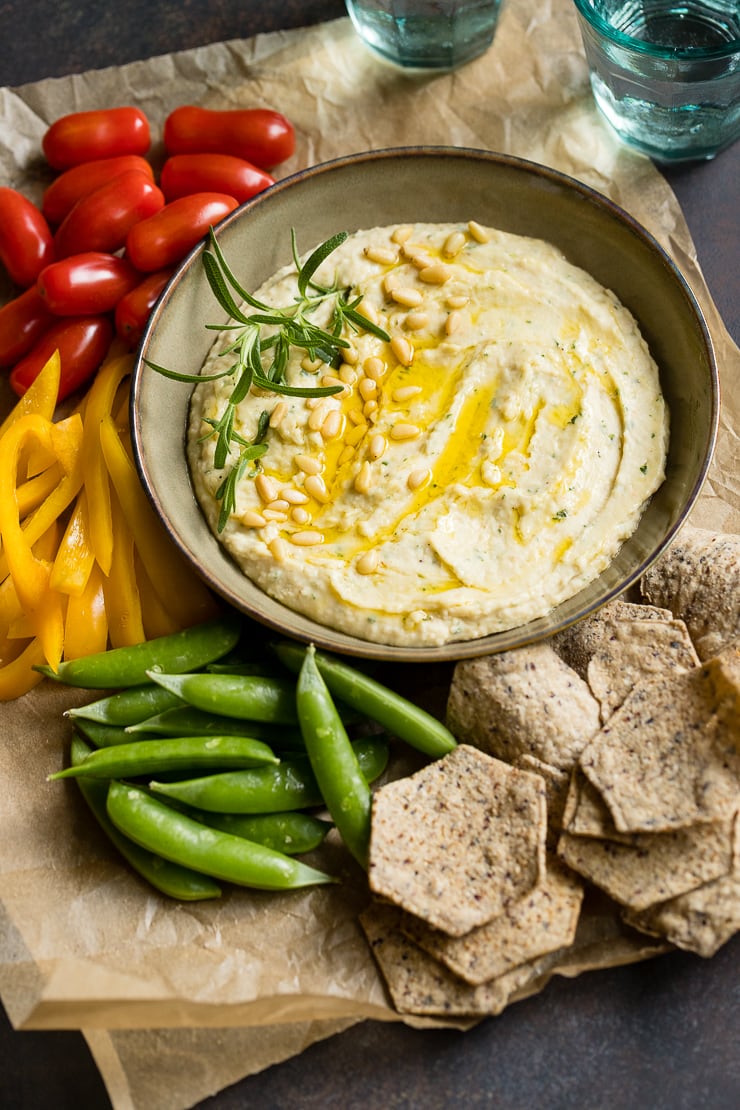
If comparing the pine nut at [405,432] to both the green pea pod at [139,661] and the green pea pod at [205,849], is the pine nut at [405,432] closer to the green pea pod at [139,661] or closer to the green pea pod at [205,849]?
the green pea pod at [139,661]

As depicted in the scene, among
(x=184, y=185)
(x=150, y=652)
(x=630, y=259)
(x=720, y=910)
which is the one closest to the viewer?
(x=720, y=910)

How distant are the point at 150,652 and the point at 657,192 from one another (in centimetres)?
298

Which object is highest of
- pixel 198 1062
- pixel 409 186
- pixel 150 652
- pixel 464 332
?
pixel 409 186

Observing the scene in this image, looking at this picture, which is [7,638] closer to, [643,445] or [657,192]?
[643,445]

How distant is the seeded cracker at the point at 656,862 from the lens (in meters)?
3.25

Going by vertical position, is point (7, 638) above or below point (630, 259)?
below

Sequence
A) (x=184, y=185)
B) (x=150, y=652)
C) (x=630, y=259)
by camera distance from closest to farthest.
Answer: (x=150, y=652)
(x=630, y=259)
(x=184, y=185)

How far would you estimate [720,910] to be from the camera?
3.27 metres

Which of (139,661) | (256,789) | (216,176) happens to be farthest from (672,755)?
(216,176)

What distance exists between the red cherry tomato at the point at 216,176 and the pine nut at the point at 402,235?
745 mm

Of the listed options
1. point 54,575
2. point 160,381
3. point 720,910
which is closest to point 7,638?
point 54,575

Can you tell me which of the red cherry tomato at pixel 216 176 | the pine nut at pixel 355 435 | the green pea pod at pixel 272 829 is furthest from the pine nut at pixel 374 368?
the green pea pod at pixel 272 829

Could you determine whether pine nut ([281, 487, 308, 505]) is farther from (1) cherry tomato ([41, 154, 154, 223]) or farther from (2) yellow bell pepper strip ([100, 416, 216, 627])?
(1) cherry tomato ([41, 154, 154, 223])

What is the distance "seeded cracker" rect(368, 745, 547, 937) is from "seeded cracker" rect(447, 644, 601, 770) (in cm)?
14
